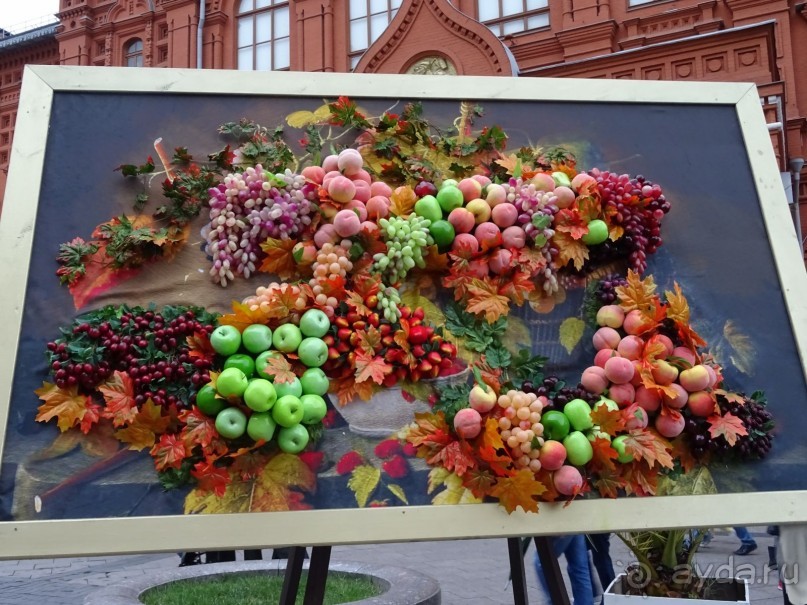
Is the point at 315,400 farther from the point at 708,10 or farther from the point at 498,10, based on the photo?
the point at 498,10

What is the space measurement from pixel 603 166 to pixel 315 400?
44.8 inches

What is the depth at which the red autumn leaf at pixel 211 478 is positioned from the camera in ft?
4.96

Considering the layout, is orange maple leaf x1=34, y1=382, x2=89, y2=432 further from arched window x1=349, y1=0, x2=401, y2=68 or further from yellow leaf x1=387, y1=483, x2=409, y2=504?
arched window x1=349, y1=0, x2=401, y2=68

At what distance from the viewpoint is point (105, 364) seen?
1.62m

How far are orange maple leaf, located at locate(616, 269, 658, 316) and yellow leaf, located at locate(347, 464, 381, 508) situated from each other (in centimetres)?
81

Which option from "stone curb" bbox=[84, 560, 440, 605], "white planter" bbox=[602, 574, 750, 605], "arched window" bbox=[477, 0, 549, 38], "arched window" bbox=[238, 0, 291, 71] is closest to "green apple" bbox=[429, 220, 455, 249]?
"stone curb" bbox=[84, 560, 440, 605]

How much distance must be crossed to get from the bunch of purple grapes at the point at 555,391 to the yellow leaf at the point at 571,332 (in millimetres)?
123

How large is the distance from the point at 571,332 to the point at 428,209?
509 mm

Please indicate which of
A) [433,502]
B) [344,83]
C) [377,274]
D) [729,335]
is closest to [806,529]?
[729,335]

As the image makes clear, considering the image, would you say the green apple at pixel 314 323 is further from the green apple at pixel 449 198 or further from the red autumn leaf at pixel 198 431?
the green apple at pixel 449 198

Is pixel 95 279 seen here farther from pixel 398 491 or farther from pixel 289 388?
pixel 398 491

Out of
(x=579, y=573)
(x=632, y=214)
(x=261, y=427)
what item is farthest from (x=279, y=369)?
(x=579, y=573)

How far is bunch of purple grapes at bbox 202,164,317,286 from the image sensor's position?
1.79 meters

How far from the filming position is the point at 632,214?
1.96 meters
